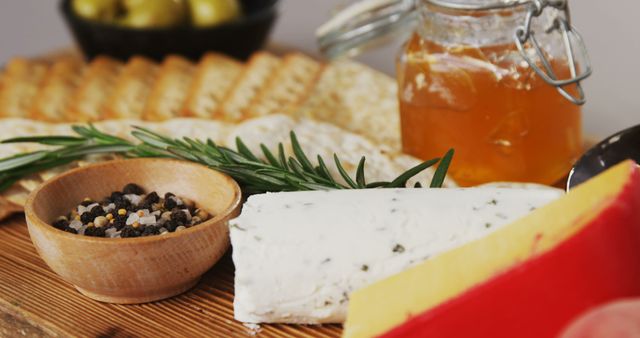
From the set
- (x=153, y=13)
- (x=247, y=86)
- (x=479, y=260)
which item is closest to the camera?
(x=479, y=260)

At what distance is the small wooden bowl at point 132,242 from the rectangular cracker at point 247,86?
47 cm

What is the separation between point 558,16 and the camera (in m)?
1.52

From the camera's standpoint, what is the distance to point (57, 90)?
212 cm

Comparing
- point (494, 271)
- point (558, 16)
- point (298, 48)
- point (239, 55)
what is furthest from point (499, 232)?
point (298, 48)

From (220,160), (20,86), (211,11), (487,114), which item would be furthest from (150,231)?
(211,11)

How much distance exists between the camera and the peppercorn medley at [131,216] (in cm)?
131

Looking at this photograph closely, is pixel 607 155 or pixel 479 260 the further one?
pixel 607 155

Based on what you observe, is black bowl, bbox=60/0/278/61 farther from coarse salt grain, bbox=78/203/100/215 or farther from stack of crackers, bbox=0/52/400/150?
coarse salt grain, bbox=78/203/100/215

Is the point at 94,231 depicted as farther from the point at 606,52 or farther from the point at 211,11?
the point at 606,52

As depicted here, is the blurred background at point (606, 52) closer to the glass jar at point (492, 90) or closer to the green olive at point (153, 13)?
the green olive at point (153, 13)

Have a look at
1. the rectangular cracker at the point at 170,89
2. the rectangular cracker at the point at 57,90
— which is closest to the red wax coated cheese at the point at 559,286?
the rectangular cracker at the point at 170,89

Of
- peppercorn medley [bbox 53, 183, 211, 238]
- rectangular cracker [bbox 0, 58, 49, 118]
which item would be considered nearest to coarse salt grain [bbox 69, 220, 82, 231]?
peppercorn medley [bbox 53, 183, 211, 238]

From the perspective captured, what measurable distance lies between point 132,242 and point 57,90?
3.30 feet

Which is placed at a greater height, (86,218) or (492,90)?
(492,90)
